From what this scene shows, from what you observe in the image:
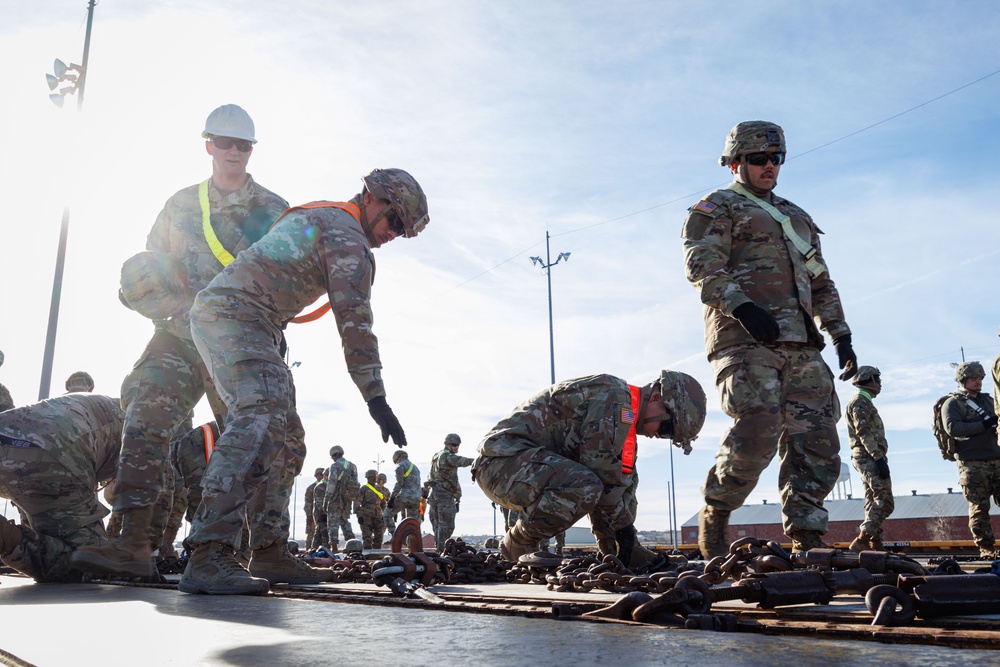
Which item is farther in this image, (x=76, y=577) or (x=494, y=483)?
(x=494, y=483)

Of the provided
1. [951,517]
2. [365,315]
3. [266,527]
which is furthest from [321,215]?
[951,517]

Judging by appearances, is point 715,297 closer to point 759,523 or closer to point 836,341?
point 836,341

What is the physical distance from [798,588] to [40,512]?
4.25 m

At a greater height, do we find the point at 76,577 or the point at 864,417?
the point at 864,417

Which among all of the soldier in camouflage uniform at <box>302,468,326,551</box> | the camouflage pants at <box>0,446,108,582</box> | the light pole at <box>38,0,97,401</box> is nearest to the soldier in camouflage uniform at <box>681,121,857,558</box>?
the camouflage pants at <box>0,446,108,582</box>

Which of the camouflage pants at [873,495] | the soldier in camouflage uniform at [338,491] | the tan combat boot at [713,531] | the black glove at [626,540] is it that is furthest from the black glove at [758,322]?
the soldier in camouflage uniform at [338,491]

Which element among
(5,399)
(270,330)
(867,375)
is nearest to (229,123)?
(270,330)

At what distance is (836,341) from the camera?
5.54m

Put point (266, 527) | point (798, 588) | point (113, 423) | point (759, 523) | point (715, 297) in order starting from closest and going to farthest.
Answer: point (798, 588), point (266, 527), point (715, 297), point (113, 423), point (759, 523)

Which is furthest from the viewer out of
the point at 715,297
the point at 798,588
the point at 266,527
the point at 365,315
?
the point at 715,297

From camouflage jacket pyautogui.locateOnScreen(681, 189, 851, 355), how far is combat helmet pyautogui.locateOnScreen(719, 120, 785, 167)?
31cm

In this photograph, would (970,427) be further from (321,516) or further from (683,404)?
(321,516)

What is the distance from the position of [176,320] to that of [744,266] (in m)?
3.53

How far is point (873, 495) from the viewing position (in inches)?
419
